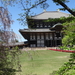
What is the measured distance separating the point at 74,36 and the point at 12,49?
2211 millimetres

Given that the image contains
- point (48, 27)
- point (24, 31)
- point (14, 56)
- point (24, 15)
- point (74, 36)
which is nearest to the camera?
point (74, 36)

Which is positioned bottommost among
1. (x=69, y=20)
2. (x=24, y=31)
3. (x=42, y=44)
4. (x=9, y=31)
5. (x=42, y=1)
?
(x=42, y=44)

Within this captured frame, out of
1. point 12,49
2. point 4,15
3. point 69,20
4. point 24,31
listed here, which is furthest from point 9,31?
point 24,31

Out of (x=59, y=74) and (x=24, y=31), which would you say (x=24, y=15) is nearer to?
(x=59, y=74)

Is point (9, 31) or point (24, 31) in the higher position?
point (9, 31)

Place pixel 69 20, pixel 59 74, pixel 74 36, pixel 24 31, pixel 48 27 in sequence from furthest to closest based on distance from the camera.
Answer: pixel 48 27 < pixel 24 31 < pixel 69 20 < pixel 74 36 < pixel 59 74

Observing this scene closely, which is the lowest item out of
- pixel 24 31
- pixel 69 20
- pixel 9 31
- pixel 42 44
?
pixel 42 44

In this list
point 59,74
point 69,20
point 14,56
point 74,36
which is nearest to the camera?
point 59,74

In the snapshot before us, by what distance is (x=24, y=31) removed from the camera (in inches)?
928

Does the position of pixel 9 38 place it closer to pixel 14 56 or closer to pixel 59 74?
pixel 14 56

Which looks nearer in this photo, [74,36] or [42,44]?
[74,36]

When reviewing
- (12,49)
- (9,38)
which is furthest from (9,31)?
(12,49)

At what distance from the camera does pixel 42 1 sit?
3.63m

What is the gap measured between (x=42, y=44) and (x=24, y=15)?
21.3 m
